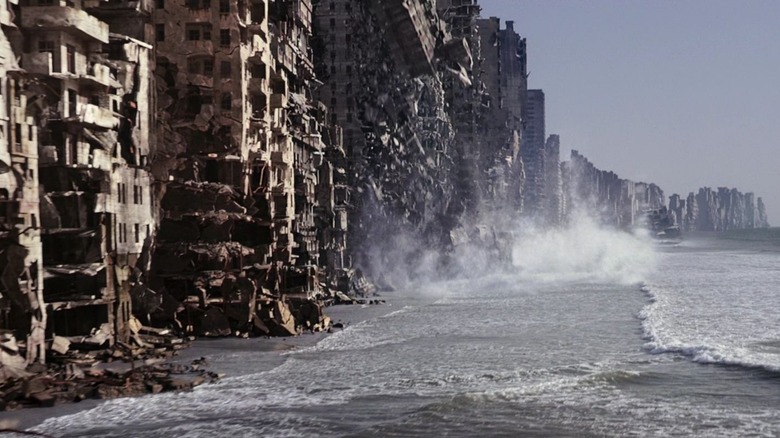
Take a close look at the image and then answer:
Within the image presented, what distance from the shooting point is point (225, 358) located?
45.4m

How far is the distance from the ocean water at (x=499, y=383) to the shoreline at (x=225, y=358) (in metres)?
0.40

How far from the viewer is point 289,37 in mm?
76188

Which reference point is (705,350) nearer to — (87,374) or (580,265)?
(87,374)

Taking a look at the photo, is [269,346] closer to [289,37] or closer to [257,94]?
[257,94]

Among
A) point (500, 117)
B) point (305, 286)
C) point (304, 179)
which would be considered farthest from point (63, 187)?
point (500, 117)

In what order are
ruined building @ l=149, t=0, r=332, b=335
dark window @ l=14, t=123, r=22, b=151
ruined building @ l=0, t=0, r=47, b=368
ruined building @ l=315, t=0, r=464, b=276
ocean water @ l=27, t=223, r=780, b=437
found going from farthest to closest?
ruined building @ l=315, t=0, r=464, b=276 < ruined building @ l=149, t=0, r=332, b=335 < dark window @ l=14, t=123, r=22, b=151 < ruined building @ l=0, t=0, r=47, b=368 < ocean water @ l=27, t=223, r=780, b=437

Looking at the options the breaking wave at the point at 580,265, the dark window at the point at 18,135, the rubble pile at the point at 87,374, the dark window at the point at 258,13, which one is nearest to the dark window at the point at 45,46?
the dark window at the point at 18,135

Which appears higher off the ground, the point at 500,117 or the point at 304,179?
the point at 500,117

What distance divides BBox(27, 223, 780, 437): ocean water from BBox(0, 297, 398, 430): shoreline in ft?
1.33

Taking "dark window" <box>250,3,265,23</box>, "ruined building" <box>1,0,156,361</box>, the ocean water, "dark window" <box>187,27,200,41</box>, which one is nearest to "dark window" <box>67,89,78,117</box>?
"ruined building" <box>1,0,156,361</box>

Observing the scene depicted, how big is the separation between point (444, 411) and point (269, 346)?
1849 centimetres

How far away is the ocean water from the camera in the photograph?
30828mm

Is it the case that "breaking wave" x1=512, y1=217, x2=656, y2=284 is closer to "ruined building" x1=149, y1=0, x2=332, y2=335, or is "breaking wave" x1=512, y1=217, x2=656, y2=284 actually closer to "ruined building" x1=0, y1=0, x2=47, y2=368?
"ruined building" x1=149, y1=0, x2=332, y2=335

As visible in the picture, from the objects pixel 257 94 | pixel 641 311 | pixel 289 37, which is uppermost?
pixel 289 37
